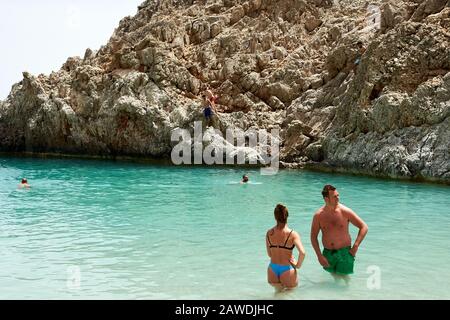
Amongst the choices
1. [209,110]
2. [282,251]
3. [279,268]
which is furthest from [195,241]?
[209,110]

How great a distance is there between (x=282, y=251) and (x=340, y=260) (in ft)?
4.12

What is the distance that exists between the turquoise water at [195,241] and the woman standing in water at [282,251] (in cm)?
24

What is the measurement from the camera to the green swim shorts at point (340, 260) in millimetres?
7621

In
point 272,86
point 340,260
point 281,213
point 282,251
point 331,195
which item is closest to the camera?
point 281,213

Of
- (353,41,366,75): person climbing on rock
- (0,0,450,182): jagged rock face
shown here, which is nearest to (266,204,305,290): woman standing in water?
(0,0,450,182): jagged rock face

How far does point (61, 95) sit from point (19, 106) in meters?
6.71

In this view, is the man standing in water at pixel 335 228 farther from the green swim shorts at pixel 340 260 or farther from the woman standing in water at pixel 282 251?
the woman standing in water at pixel 282 251

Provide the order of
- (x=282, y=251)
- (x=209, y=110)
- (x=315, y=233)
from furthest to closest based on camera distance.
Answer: (x=209, y=110), (x=315, y=233), (x=282, y=251)

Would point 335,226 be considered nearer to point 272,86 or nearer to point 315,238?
point 315,238

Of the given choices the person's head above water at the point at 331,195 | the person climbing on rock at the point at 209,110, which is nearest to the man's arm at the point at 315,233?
the person's head above water at the point at 331,195

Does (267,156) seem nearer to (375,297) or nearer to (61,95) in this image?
(61,95)

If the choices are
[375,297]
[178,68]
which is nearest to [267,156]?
[178,68]

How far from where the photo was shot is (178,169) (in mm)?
32281

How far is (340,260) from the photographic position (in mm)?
7684
